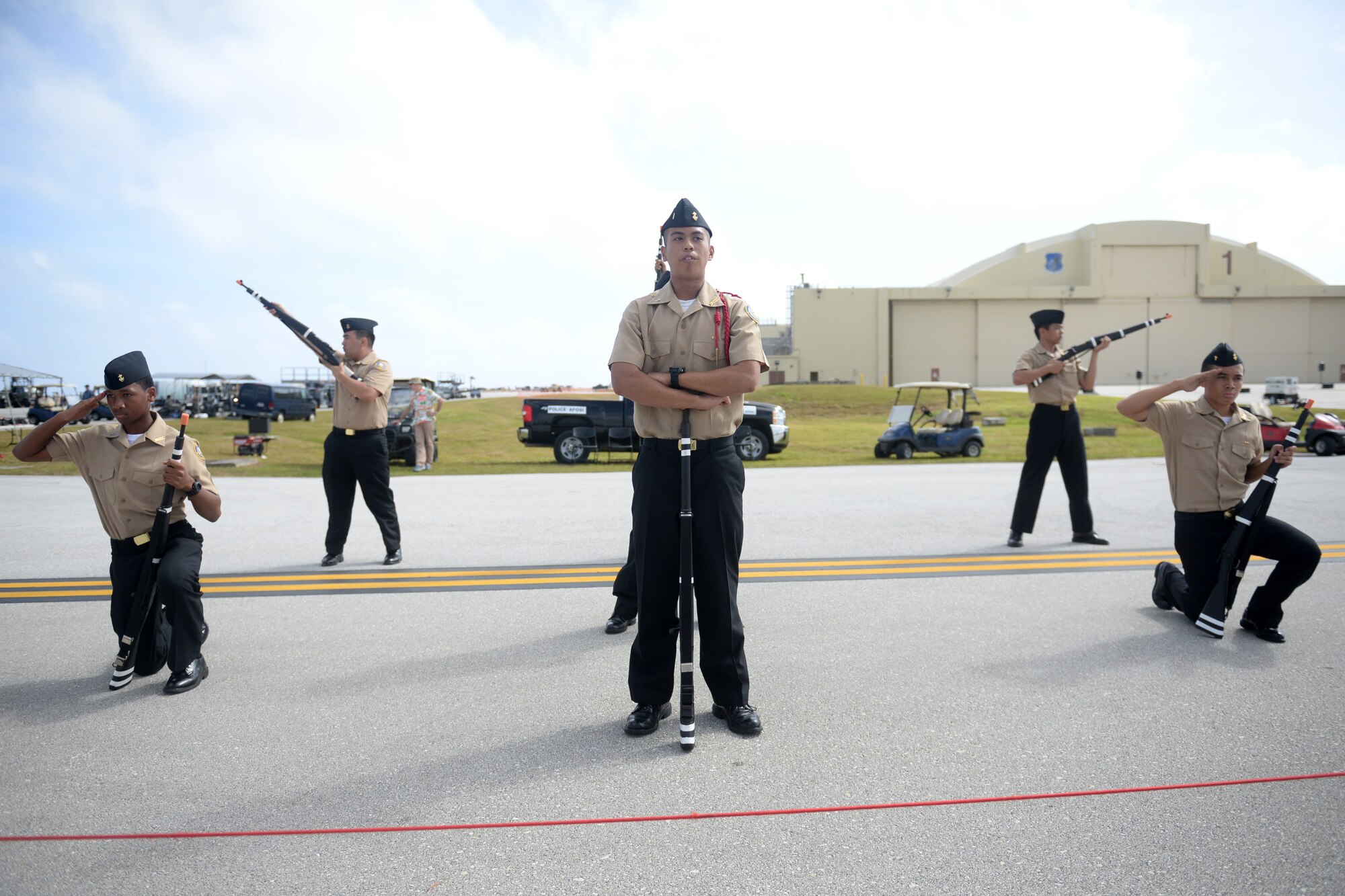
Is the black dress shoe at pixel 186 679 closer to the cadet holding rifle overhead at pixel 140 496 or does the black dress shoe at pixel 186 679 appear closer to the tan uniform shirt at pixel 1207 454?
the cadet holding rifle overhead at pixel 140 496

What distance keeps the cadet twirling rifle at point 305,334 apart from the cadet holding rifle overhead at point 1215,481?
605 centimetres

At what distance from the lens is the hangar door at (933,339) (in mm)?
67625

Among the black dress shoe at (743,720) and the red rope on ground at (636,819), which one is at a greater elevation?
the black dress shoe at (743,720)

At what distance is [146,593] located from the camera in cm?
430

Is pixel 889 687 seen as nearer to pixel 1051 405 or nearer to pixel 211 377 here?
pixel 1051 405

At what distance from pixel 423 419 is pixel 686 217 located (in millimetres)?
17107

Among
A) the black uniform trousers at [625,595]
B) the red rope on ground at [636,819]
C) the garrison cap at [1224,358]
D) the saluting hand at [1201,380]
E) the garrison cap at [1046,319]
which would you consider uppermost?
the garrison cap at [1046,319]

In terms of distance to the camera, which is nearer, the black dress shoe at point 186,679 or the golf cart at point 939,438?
the black dress shoe at point 186,679

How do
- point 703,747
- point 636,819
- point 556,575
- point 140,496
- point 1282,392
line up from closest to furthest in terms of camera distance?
point 636,819 → point 703,747 → point 140,496 → point 556,575 → point 1282,392

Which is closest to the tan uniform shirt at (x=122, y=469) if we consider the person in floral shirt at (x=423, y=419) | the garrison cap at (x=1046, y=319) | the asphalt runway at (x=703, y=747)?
the asphalt runway at (x=703, y=747)

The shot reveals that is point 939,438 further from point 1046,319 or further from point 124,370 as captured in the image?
point 124,370

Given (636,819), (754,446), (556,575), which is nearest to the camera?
(636,819)

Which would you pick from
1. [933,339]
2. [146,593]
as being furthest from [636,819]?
[933,339]

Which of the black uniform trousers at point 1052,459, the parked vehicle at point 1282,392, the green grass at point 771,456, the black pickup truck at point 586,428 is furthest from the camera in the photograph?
the parked vehicle at point 1282,392
